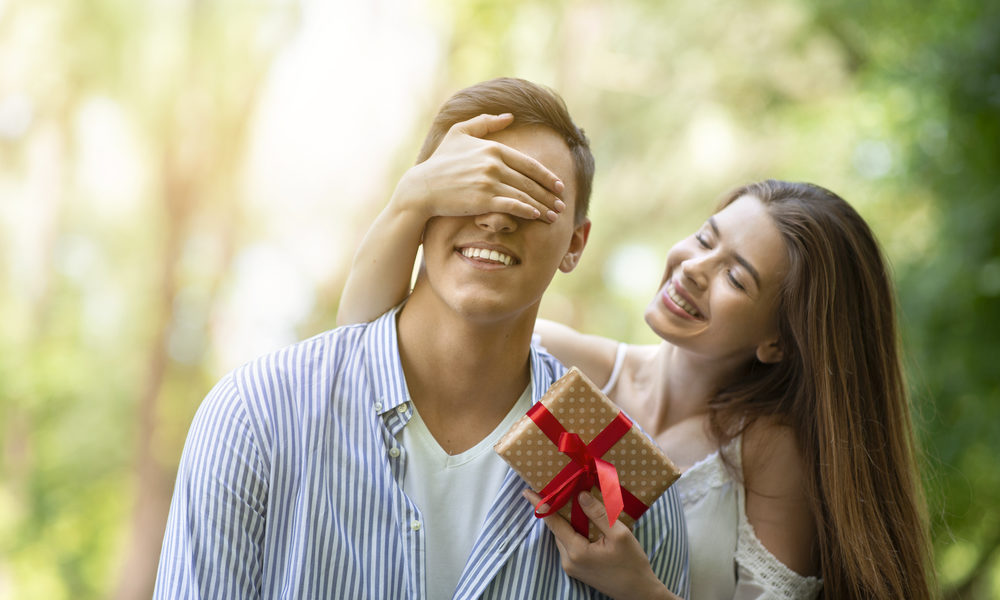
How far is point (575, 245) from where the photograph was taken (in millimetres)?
2316

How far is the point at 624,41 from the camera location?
11.0 m

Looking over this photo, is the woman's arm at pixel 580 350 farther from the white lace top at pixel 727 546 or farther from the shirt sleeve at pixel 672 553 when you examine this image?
the shirt sleeve at pixel 672 553

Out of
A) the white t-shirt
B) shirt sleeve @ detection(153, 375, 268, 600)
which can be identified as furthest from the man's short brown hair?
shirt sleeve @ detection(153, 375, 268, 600)

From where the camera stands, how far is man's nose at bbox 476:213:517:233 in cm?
195

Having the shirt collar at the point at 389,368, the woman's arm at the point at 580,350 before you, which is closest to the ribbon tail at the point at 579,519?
the shirt collar at the point at 389,368

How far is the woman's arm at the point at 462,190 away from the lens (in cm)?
192

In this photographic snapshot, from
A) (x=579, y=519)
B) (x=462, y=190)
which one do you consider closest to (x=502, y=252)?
(x=462, y=190)

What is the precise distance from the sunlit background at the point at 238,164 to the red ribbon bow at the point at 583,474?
5.25m

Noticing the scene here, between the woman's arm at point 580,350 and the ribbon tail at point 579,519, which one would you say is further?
the woman's arm at point 580,350

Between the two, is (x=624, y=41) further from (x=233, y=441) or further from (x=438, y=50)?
(x=233, y=441)

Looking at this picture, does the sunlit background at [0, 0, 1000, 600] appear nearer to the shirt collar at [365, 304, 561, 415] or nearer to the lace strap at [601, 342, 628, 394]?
the lace strap at [601, 342, 628, 394]

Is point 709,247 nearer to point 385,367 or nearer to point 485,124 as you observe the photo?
point 485,124

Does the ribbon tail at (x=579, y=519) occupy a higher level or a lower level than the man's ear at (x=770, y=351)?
lower

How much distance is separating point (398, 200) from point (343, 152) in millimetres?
7214
